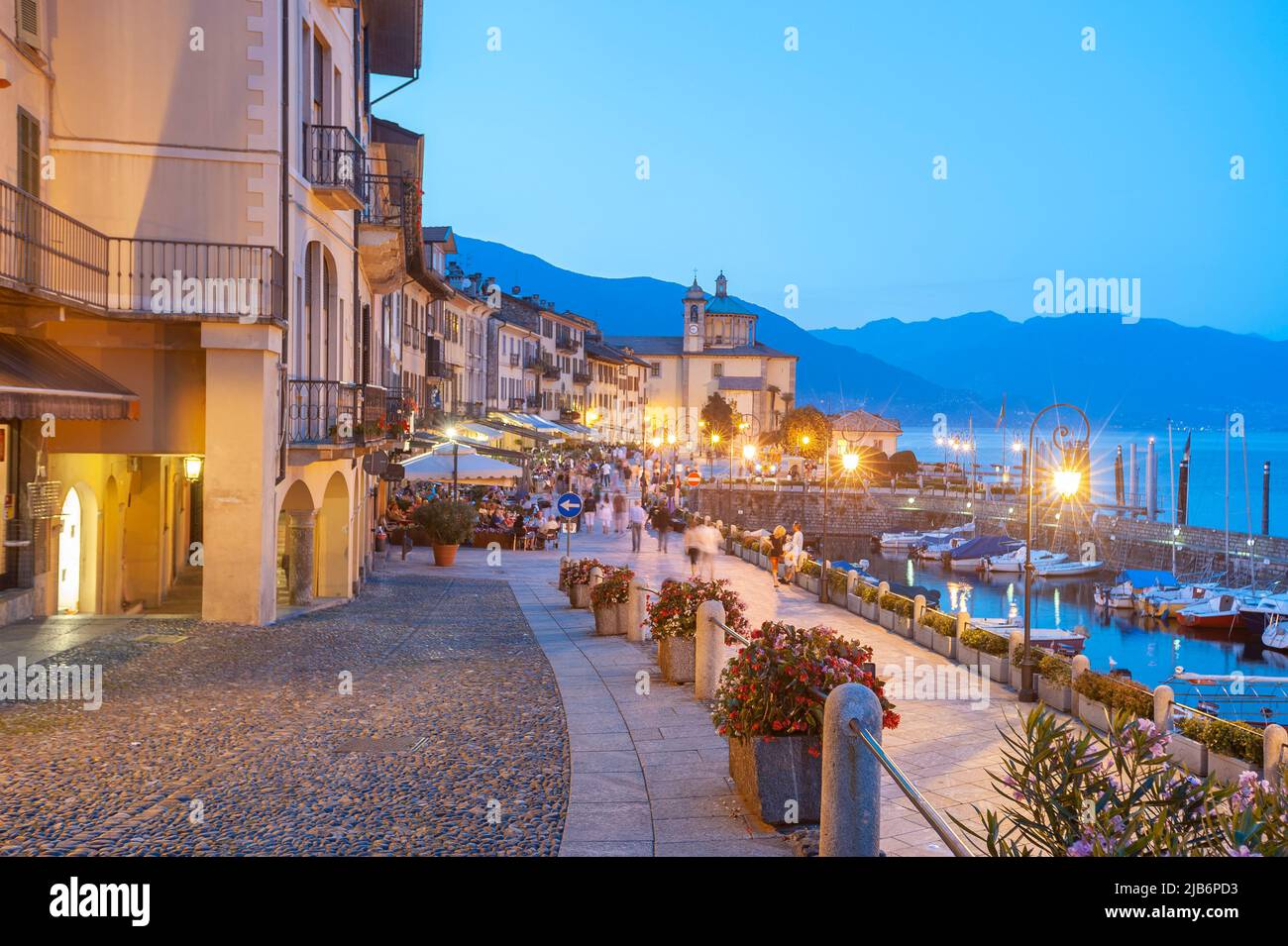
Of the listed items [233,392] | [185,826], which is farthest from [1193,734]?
[233,392]

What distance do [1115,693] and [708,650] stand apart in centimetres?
693

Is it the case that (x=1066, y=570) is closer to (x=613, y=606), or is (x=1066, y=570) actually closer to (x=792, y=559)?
(x=792, y=559)

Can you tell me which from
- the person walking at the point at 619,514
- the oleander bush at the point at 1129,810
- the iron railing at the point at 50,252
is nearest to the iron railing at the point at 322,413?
the iron railing at the point at 50,252

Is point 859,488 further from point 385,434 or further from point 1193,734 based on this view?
point 1193,734

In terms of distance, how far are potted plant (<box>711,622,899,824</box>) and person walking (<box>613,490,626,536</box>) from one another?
36071 millimetres

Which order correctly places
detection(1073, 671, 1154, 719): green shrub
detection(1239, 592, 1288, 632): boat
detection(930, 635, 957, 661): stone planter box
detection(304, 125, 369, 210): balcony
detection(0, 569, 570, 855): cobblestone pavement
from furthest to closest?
detection(1239, 592, 1288, 632): boat → detection(930, 635, 957, 661): stone planter box → detection(304, 125, 369, 210): balcony → detection(1073, 671, 1154, 719): green shrub → detection(0, 569, 570, 855): cobblestone pavement

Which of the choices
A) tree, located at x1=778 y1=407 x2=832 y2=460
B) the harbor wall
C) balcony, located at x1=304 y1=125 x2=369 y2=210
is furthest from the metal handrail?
tree, located at x1=778 y1=407 x2=832 y2=460

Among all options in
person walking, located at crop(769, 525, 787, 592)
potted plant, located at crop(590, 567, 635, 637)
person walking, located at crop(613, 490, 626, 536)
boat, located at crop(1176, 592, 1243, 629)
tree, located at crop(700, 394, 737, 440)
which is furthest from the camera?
tree, located at crop(700, 394, 737, 440)

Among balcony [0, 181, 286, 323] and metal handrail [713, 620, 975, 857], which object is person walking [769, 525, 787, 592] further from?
metal handrail [713, 620, 975, 857]

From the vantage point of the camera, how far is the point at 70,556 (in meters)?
19.0

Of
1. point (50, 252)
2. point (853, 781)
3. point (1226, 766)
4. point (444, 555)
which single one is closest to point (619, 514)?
point (444, 555)

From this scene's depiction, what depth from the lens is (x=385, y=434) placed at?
23562 millimetres

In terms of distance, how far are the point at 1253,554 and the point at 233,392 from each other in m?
53.3

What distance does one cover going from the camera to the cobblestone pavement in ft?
25.8
